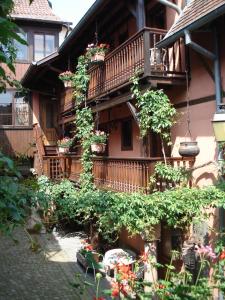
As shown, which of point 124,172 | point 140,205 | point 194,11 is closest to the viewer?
point 140,205

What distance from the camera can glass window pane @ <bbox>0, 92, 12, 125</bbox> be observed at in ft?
66.4

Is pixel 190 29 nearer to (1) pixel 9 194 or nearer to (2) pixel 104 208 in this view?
(2) pixel 104 208

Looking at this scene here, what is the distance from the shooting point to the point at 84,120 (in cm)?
1334

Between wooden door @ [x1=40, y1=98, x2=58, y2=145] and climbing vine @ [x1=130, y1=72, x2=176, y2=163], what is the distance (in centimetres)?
1244

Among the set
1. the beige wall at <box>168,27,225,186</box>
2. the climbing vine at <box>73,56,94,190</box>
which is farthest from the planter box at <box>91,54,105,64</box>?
the beige wall at <box>168,27,225,186</box>

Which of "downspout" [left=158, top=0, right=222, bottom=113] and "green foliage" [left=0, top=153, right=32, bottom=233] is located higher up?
"downspout" [left=158, top=0, right=222, bottom=113]

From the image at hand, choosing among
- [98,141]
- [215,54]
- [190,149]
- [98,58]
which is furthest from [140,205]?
[98,58]

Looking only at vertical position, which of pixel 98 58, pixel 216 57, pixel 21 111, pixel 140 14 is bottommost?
A: pixel 216 57

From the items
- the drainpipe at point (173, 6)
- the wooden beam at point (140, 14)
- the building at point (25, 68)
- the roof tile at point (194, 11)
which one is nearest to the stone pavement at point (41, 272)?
the roof tile at point (194, 11)

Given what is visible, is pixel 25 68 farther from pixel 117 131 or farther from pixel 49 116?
Result: pixel 117 131

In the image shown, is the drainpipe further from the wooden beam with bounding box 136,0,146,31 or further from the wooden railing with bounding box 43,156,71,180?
the wooden railing with bounding box 43,156,71,180

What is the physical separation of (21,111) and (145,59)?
1320 cm

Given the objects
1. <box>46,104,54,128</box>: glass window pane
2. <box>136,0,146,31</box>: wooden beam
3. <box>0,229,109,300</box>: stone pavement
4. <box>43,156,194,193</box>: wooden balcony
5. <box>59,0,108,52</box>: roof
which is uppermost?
<box>59,0,108,52</box>: roof

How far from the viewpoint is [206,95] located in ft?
26.9
